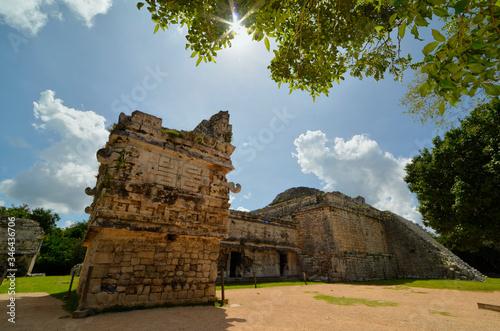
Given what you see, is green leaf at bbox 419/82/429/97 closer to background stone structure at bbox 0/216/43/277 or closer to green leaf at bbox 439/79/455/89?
green leaf at bbox 439/79/455/89

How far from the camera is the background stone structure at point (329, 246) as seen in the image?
15.6 meters

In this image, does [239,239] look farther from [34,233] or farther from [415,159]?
[415,159]

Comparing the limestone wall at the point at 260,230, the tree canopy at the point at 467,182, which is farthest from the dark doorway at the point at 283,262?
the tree canopy at the point at 467,182

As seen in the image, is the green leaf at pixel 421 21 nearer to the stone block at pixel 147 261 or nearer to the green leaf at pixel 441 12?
the green leaf at pixel 441 12

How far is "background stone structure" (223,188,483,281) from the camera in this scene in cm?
1565

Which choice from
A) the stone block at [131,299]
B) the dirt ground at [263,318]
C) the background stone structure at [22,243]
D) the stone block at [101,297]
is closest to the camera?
the dirt ground at [263,318]

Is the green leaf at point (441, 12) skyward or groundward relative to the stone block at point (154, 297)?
skyward

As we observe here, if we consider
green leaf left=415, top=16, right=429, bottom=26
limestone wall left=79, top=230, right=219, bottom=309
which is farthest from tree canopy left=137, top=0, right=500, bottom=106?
limestone wall left=79, top=230, right=219, bottom=309

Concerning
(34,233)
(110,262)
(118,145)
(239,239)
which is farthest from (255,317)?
(34,233)

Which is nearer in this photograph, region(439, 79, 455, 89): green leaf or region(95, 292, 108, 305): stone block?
region(439, 79, 455, 89): green leaf

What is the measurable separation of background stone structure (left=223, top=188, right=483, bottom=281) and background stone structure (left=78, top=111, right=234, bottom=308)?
735 centimetres

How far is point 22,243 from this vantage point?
1434cm

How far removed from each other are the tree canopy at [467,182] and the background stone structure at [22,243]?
2575cm

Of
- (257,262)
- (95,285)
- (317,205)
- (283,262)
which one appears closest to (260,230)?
(257,262)
